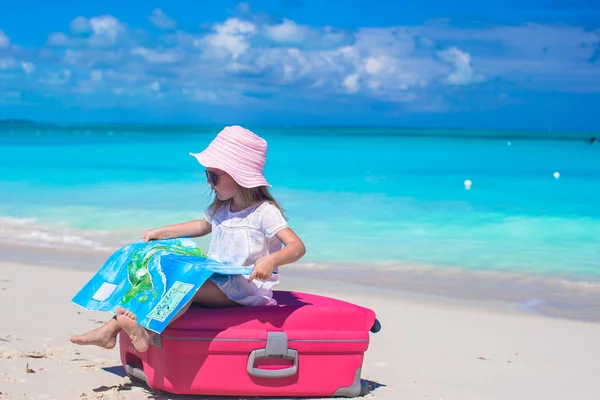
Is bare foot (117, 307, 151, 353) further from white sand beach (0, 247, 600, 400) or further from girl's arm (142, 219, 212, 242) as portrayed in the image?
girl's arm (142, 219, 212, 242)

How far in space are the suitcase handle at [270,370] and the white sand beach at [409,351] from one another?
443 millimetres

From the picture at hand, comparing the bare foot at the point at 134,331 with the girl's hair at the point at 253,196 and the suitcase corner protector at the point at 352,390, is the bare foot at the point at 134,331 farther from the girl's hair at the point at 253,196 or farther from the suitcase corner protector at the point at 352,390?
the suitcase corner protector at the point at 352,390

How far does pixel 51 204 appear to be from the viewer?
1401 cm

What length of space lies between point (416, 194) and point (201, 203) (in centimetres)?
543

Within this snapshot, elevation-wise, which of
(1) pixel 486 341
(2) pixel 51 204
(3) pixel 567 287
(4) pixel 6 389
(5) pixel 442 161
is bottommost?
(4) pixel 6 389

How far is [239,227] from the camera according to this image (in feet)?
12.2

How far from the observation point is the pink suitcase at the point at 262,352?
3457 mm

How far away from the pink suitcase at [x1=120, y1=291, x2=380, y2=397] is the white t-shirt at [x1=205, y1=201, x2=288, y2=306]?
89 millimetres

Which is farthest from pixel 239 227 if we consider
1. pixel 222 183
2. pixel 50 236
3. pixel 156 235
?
pixel 50 236

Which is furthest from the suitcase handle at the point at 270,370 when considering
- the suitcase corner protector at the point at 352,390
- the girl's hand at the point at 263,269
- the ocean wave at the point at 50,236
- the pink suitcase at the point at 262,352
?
the ocean wave at the point at 50,236

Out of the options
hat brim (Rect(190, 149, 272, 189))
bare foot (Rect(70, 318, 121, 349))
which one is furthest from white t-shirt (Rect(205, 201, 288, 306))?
bare foot (Rect(70, 318, 121, 349))

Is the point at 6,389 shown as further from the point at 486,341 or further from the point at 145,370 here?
the point at 486,341

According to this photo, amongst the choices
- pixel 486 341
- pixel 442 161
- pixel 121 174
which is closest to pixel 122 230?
pixel 486 341

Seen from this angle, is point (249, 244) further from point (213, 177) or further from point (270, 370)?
point (270, 370)
